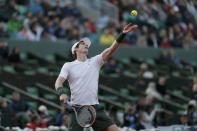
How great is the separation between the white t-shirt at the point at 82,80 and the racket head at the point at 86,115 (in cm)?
18

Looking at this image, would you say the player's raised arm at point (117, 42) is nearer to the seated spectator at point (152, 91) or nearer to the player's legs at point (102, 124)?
the player's legs at point (102, 124)

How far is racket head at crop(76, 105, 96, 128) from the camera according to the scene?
513 inches

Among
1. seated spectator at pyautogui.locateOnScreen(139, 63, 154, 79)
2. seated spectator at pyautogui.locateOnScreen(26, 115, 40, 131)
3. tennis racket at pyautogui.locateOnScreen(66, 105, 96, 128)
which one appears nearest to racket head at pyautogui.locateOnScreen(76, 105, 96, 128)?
tennis racket at pyautogui.locateOnScreen(66, 105, 96, 128)

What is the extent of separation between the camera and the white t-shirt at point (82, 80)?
13.3 m

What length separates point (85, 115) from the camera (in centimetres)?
1305

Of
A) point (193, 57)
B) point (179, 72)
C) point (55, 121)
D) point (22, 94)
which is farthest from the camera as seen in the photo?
Answer: point (193, 57)

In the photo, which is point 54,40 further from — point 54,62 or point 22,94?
point 22,94

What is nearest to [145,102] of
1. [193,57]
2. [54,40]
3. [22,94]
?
[22,94]

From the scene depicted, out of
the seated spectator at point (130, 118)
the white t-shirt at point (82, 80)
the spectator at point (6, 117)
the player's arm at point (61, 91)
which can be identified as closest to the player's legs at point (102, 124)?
the white t-shirt at point (82, 80)

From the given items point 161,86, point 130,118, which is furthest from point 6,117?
point 161,86

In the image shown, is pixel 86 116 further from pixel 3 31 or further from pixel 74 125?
pixel 3 31

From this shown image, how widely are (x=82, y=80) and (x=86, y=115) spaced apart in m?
0.59

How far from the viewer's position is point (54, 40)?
27297mm

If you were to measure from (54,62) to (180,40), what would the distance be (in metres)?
7.58
